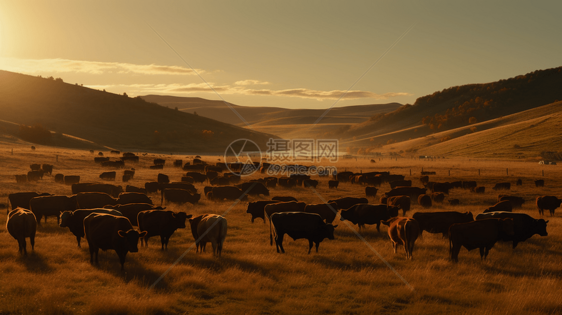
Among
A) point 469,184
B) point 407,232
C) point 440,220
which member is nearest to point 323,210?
point 440,220

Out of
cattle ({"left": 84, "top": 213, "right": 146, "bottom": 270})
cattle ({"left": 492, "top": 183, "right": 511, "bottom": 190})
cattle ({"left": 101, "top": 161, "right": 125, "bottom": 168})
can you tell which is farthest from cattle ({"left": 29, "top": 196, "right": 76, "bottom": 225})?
cattle ({"left": 492, "top": 183, "right": 511, "bottom": 190})

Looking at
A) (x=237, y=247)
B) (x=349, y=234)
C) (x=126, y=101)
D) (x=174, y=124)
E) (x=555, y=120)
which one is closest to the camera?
(x=237, y=247)

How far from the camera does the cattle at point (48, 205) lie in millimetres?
17219

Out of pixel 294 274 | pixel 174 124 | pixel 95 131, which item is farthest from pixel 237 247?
pixel 174 124

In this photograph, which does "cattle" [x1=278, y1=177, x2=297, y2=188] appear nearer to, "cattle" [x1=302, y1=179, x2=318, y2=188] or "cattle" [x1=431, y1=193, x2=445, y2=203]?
"cattle" [x1=302, y1=179, x2=318, y2=188]

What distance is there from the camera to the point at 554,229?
18281 mm

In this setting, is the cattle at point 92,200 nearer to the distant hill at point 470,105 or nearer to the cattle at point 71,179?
the cattle at point 71,179

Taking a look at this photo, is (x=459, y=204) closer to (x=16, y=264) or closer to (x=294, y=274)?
(x=294, y=274)

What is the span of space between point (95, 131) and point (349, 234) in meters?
102

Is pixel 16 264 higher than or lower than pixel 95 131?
lower

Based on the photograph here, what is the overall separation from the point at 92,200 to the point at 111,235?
9.37 meters

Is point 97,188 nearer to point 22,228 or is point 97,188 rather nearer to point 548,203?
point 22,228

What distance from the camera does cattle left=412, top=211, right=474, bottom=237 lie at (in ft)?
53.7

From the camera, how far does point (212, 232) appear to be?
13367 millimetres
